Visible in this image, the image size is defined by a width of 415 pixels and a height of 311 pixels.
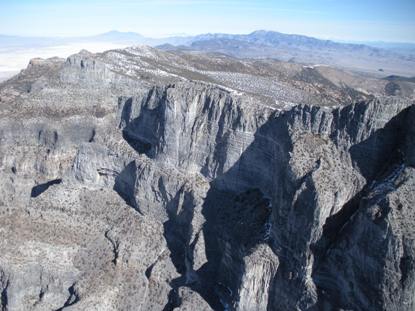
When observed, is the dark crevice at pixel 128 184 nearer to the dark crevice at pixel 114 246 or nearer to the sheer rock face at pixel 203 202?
the sheer rock face at pixel 203 202

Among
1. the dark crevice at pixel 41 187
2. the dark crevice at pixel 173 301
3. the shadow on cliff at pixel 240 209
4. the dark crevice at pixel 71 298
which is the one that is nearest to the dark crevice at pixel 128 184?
the dark crevice at pixel 41 187


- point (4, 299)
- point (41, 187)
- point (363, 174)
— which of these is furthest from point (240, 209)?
point (41, 187)

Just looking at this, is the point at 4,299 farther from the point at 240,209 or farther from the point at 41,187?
the point at 240,209

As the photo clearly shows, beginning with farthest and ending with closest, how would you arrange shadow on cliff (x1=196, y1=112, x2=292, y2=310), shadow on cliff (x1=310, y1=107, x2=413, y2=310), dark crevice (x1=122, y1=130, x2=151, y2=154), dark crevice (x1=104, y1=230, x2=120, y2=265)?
dark crevice (x1=122, y1=130, x2=151, y2=154) < dark crevice (x1=104, y1=230, x2=120, y2=265) < shadow on cliff (x1=196, y1=112, x2=292, y2=310) < shadow on cliff (x1=310, y1=107, x2=413, y2=310)

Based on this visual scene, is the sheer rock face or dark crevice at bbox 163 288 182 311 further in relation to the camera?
dark crevice at bbox 163 288 182 311

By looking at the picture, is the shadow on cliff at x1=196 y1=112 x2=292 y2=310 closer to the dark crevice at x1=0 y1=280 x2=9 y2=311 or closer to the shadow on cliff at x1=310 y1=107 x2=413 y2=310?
the shadow on cliff at x1=310 y1=107 x2=413 y2=310

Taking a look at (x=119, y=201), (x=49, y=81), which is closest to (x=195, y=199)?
(x=119, y=201)

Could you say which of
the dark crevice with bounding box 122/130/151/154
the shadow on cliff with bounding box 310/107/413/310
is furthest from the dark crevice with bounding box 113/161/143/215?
the shadow on cliff with bounding box 310/107/413/310

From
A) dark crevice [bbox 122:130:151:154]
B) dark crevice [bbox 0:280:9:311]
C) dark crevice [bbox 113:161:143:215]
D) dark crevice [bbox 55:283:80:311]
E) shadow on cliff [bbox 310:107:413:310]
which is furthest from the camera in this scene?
dark crevice [bbox 122:130:151:154]

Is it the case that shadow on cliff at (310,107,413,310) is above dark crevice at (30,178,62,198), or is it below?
above
